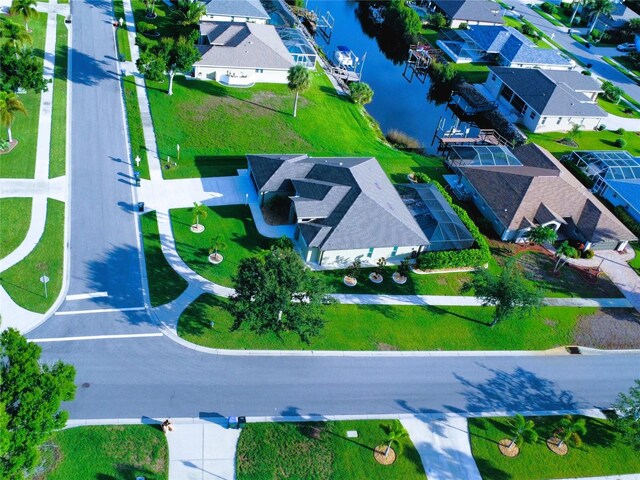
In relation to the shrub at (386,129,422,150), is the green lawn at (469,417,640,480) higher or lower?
lower

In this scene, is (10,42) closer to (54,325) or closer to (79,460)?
(54,325)

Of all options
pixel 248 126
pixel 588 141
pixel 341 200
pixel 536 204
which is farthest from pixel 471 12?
pixel 341 200

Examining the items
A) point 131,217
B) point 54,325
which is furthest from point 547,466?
point 131,217

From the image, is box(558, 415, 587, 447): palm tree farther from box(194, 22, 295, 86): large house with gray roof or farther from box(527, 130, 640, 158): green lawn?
box(194, 22, 295, 86): large house with gray roof

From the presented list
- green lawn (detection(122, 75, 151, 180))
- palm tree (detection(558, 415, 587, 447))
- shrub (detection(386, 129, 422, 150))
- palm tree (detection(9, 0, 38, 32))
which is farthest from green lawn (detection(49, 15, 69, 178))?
palm tree (detection(558, 415, 587, 447))

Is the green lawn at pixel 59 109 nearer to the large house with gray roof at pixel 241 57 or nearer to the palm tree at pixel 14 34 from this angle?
the palm tree at pixel 14 34
